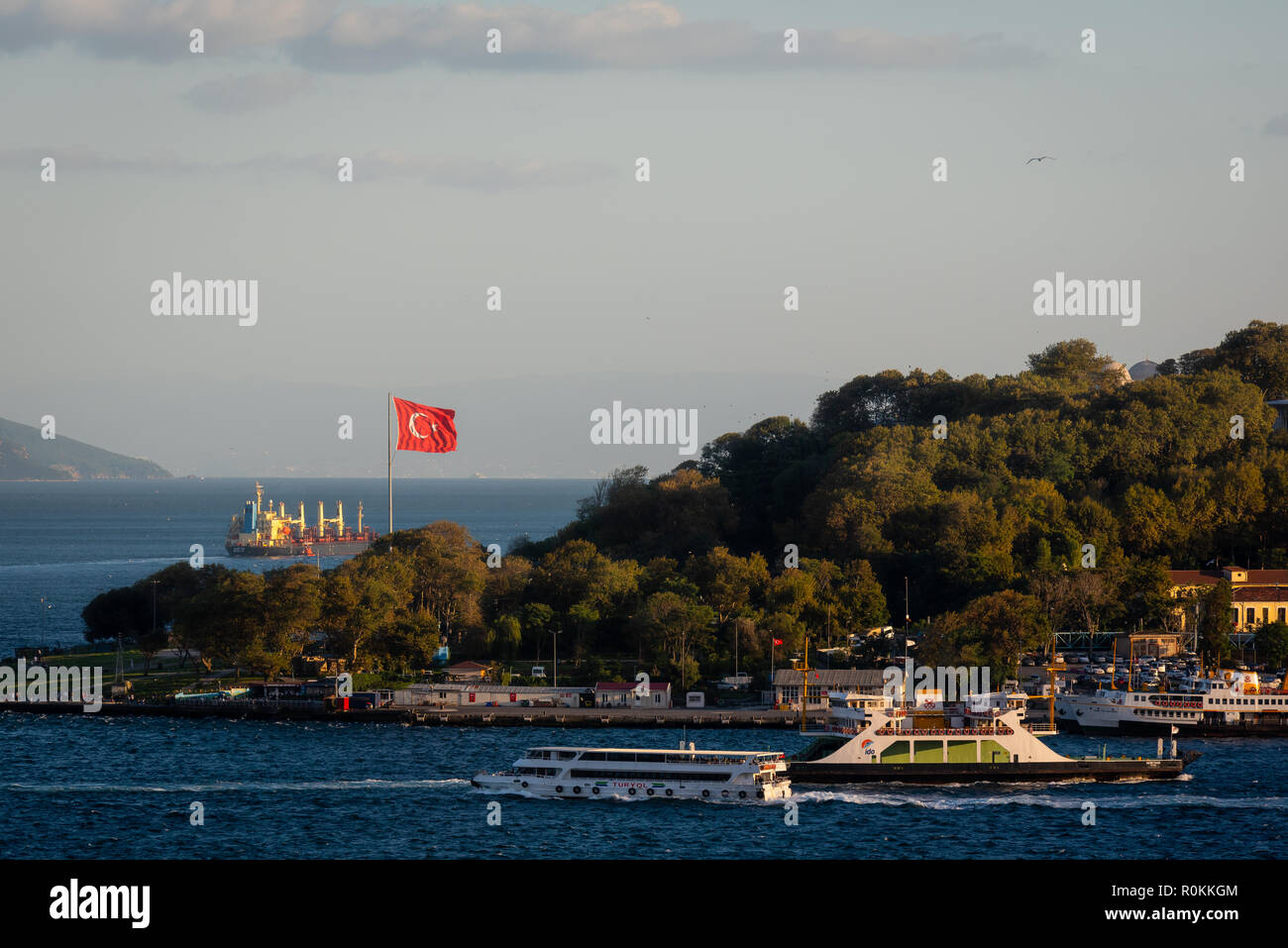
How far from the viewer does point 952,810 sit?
5575cm

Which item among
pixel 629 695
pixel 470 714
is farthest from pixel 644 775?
pixel 629 695

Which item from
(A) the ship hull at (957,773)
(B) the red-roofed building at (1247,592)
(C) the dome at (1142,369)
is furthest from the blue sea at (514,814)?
(C) the dome at (1142,369)

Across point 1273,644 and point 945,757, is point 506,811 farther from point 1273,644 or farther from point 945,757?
point 1273,644

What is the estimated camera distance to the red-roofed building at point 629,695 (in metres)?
82.9

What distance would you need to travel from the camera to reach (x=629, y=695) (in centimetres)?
8325

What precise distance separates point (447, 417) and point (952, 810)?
161ft

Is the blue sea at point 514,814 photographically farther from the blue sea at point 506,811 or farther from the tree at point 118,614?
the tree at point 118,614

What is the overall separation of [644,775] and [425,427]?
4146 centimetres

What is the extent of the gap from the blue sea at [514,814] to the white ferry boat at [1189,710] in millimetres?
4921

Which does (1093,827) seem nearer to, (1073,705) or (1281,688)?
(1073,705)

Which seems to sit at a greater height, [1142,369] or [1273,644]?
[1142,369]

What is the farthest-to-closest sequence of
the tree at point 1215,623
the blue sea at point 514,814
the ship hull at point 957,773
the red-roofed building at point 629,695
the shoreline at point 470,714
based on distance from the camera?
the tree at point 1215,623 < the red-roofed building at point 629,695 < the shoreline at point 470,714 < the ship hull at point 957,773 < the blue sea at point 514,814

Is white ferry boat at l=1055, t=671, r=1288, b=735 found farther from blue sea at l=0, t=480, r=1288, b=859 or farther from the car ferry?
the car ferry
